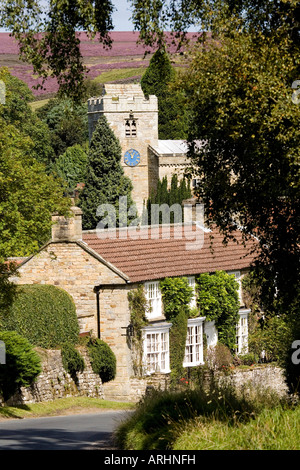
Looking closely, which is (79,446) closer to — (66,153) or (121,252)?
(121,252)

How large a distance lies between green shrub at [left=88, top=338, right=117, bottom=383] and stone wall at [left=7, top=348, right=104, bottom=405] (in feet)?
0.76

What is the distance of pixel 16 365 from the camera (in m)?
27.8

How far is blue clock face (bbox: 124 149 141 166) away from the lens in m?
96.8

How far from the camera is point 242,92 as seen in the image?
16422 mm

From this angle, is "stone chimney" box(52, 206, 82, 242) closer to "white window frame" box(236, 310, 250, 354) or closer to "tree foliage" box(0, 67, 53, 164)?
"white window frame" box(236, 310, 250, 354)

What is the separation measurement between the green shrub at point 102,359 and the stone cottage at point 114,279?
0.40m

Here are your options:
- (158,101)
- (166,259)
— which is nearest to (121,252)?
(166,259)

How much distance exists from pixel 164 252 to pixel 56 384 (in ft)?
29.3

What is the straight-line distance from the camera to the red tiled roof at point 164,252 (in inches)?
1385

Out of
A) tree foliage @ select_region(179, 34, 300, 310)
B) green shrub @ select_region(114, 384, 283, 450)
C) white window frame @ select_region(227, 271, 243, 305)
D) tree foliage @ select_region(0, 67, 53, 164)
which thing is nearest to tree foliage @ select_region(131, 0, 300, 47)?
tree foliage @ select_region(179, 34, 300, 310)

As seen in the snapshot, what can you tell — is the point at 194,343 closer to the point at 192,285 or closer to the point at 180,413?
the point at 192,285

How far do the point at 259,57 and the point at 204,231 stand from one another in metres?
23.7

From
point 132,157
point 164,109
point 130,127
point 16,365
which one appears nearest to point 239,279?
point 16,365

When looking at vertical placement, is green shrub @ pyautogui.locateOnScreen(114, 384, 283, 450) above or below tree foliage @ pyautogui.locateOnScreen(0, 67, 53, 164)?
below
